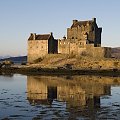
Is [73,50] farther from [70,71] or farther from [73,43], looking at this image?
[70,71]

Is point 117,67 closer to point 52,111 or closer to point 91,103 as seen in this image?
point 91,103

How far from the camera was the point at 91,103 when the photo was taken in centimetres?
2073

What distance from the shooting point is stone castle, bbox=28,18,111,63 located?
67.3 meters

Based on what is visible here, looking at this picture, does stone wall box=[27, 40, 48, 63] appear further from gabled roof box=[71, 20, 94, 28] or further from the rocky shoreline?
the rocky shoreline

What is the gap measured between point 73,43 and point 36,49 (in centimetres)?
792

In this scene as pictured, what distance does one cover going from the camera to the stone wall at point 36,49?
68562mm

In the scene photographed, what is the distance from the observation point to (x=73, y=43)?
6881 cm

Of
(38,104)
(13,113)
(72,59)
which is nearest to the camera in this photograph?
(13,113)

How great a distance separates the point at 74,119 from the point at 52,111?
2.32 m

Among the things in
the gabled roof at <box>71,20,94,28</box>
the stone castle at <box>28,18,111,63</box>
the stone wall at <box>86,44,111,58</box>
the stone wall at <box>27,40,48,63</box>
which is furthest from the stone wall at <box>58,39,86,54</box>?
the gabled roof at <box>71,20,94,28</box>

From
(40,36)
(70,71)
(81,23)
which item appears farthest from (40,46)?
(70,71)

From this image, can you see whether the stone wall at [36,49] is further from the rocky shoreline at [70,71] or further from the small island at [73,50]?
the rocky shoreline at [70,71]

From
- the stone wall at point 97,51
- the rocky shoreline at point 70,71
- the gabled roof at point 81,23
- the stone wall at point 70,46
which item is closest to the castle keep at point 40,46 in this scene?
the stone wall at point 70,46

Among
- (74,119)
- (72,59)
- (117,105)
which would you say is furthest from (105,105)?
(72,59)
